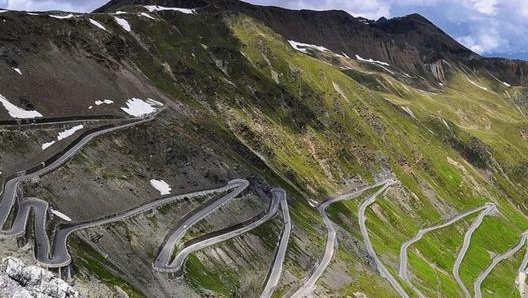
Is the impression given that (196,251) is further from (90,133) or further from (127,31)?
(127,31)

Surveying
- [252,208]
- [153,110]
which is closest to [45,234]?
[252,208]

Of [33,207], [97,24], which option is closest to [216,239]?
[33,207]

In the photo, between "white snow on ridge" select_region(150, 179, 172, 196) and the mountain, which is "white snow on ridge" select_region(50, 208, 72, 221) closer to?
the mountain

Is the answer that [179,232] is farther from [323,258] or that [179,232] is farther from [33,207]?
[323,258]

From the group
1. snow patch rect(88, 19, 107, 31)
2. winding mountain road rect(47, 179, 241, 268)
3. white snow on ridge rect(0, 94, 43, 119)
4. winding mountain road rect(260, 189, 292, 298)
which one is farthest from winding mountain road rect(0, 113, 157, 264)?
snow patch rect(88, 19, 107, 31)

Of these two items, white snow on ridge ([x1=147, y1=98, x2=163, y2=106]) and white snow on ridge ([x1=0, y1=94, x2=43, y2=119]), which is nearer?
white snow on ridge ([x1=0, y1=94, x2=43, y2=119])

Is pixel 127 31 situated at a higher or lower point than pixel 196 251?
higher
